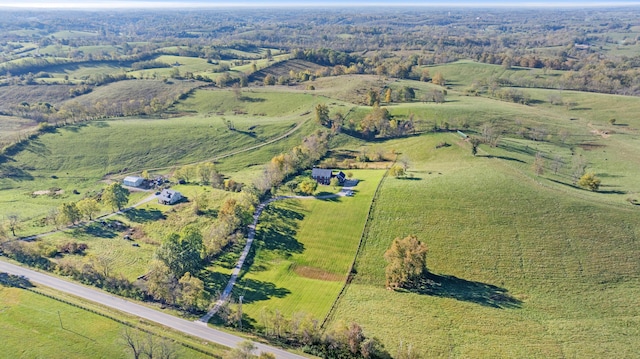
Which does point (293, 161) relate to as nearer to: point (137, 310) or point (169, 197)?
point (169, 197)

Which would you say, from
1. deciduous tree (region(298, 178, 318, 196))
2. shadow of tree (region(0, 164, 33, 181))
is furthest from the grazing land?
shadow of tree (region(0, 164, 33, 181))

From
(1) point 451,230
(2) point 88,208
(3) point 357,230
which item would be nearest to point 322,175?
(3) point 357,230

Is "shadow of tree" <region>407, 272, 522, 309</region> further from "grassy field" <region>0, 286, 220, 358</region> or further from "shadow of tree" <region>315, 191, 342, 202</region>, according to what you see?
"grassy field" <region>0, 286, 220, 358</region>

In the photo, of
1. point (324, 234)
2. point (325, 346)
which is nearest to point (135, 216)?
point (324, 234)

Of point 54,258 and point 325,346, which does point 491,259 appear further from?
point 54,258

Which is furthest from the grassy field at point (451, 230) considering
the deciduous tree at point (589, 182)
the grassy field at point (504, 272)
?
the deciduous tree at point (589, 182)

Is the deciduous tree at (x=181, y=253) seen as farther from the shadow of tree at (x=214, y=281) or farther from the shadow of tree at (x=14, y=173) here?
the shadow of tree at (x=14, y=173)
